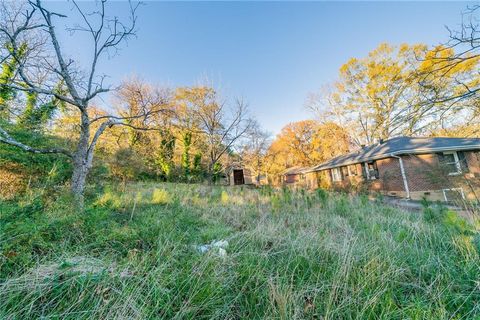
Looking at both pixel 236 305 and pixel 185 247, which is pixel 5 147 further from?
pixel 236 305

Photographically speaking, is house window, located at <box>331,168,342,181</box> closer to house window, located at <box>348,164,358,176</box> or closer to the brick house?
house window, located at <box>348,164,358,176</box>

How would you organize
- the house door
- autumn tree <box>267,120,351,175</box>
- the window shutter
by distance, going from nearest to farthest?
the window shutter
autumn tree <box>267,120,351,175</box>
the house door

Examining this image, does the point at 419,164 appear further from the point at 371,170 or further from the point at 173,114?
the point at 173,114

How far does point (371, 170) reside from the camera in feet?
50.6

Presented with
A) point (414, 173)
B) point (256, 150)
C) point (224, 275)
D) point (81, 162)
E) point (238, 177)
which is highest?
point (256, 150)

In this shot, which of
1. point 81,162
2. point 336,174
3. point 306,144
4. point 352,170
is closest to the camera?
point 81,162

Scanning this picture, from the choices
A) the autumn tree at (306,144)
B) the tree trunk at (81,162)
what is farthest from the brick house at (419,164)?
the tree trunk at (81,162)

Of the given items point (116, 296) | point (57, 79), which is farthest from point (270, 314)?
point (57, 79)

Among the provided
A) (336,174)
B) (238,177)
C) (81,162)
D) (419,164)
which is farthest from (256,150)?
(81,162)

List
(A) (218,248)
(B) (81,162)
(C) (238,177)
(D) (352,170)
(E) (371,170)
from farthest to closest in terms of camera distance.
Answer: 1. (C) (238,177)
2. (D) (352,170)
3. (E) (371,170)
4. (B) (81,162)
5. (A) (218,248)

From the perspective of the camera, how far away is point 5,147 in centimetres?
463

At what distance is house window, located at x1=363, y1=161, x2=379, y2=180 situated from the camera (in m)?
14.9

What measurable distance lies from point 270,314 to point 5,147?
7.25 meters

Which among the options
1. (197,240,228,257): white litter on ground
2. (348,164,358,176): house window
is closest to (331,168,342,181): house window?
(348,164,358,176): house window
